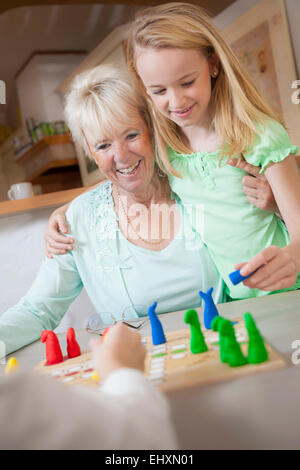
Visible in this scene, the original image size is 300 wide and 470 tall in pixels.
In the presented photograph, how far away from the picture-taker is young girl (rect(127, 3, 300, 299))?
94 centimetres

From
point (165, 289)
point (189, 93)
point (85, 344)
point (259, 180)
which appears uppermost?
point (189, 93)

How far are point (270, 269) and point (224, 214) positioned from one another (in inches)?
12.6

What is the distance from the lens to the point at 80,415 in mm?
374

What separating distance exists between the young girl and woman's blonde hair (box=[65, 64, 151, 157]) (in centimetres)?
4

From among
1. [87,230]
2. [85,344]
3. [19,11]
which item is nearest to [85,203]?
[87,230]

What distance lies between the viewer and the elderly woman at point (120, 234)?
1081 mm

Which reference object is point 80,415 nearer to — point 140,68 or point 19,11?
point 140,68

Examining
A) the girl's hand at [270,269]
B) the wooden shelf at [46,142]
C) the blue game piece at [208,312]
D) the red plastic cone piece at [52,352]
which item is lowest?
the red plastic cone piece at [52,352]

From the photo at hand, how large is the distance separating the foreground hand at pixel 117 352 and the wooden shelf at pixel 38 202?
82 cm

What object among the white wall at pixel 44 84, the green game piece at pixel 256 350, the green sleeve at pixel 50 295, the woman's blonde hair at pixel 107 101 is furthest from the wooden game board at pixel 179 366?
the white wall at pixel 44 84

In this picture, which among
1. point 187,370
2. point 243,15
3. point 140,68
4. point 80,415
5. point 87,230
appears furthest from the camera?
point 243,15

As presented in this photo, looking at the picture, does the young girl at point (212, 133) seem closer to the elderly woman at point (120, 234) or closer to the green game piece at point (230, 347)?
the elderly woman at point (120, 234)

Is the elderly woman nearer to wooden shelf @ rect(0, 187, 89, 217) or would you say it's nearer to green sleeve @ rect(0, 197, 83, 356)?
green sleeve @ rect(0, 197, 83, 356)
